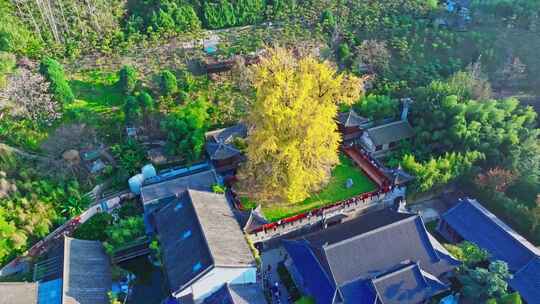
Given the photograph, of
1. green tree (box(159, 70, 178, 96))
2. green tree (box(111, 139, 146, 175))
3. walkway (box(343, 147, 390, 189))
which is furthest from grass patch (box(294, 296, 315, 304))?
green tree (box(159, 70, 178, 96))

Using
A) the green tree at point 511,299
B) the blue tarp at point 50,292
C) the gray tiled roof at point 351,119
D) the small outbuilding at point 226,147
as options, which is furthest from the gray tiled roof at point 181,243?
the green tree at point 511,299

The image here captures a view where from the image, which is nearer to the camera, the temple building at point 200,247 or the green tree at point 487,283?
the green tree at point 487,283

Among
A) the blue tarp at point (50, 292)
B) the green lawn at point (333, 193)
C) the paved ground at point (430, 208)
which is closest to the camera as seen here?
the blue tarp at point (50, 292)

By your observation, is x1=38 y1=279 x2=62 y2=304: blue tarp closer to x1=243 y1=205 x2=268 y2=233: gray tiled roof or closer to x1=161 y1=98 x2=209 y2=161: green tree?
x1=243 y1=205 x2=268 y2=233: gray tiled roof

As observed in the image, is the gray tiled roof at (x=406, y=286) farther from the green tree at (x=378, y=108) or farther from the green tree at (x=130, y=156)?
Answer: the green tree at (x=130, y=156)

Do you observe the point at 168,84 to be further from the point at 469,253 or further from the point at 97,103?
the point at 469,253
